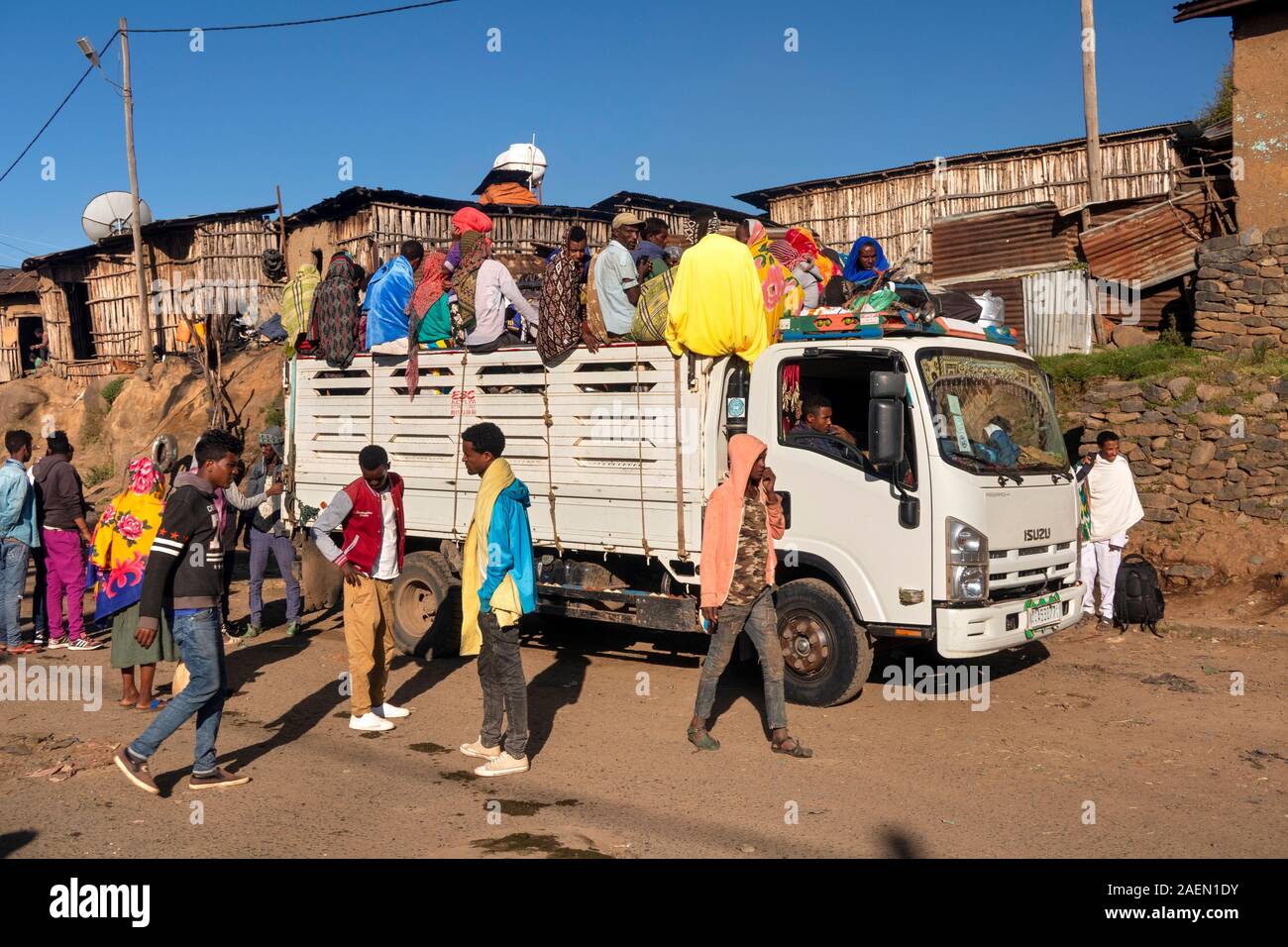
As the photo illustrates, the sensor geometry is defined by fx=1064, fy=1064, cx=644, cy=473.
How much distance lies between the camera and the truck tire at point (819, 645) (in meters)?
7.27

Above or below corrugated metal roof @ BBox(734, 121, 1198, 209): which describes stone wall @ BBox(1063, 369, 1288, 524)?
below

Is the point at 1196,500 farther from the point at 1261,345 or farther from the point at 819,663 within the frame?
the point at 819,663

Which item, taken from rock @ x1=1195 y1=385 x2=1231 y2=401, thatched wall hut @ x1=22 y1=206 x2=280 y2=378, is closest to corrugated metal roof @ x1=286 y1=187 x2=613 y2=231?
thatched wall hut @ x1=22 y1=206 x2=280 y2=378

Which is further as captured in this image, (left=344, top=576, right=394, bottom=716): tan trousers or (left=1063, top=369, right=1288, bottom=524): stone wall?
(left=1063, top=369, right=1288, bottom=524): stone wall

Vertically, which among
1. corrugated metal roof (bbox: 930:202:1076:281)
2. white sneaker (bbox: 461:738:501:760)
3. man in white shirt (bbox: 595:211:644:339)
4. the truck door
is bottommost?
white sneaker (bbox: 461:738:501:760)

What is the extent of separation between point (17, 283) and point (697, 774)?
3592cm

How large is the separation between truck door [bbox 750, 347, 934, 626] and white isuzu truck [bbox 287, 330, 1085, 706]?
0.04 ft

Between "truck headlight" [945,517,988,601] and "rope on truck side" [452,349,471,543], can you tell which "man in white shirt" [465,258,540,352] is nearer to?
"rope on truck side" [452,349,471,543]

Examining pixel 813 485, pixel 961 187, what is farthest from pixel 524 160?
pixel 813 485

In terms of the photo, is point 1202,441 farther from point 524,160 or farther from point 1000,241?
point 524,160

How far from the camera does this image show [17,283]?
34562 mm

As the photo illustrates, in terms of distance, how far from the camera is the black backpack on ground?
9.85 metres
